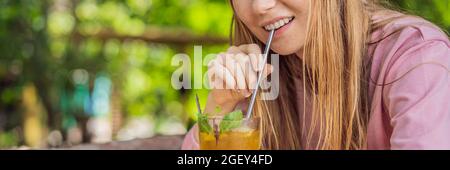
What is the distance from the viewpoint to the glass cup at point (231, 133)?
151 centimetres

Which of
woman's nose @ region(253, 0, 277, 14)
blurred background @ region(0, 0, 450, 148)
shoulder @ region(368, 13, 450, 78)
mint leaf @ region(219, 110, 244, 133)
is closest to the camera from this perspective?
mint leaf @ region(219, 110, 244, 133)

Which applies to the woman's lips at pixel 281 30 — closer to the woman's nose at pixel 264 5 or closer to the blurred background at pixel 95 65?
Answer: the woman's nose at pixel 264 5

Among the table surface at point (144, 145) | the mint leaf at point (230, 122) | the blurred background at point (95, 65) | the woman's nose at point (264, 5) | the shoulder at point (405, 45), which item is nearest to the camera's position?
the mint leaf at point (230, 122)

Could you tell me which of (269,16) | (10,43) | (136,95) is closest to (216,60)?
(269,16)

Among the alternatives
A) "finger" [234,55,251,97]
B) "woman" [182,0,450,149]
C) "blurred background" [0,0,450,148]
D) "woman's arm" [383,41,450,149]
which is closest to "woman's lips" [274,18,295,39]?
"woman" [182,0,450,149]

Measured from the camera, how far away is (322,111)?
188 centimetres

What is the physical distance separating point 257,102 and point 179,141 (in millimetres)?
1011

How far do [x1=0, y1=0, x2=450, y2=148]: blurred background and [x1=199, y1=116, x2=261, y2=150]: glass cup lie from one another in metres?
3.72

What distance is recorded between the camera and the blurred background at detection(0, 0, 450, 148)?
543cm


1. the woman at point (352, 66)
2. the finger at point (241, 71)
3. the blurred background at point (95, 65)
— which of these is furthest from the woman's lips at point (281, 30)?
the blurred background at point (95, 65)

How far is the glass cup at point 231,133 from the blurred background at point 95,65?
372 centimetres

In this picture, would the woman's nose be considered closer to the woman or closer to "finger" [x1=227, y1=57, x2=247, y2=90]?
the woman

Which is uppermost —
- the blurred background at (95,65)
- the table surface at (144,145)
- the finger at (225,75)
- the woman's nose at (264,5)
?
the woman's nose at (264,5)

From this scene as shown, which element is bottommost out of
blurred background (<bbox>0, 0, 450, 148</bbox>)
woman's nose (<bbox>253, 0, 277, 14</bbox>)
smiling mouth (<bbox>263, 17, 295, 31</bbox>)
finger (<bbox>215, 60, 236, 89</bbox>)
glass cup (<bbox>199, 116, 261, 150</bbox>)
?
blurred background (<bbox>0, 0, 450, 148</bbox>)
